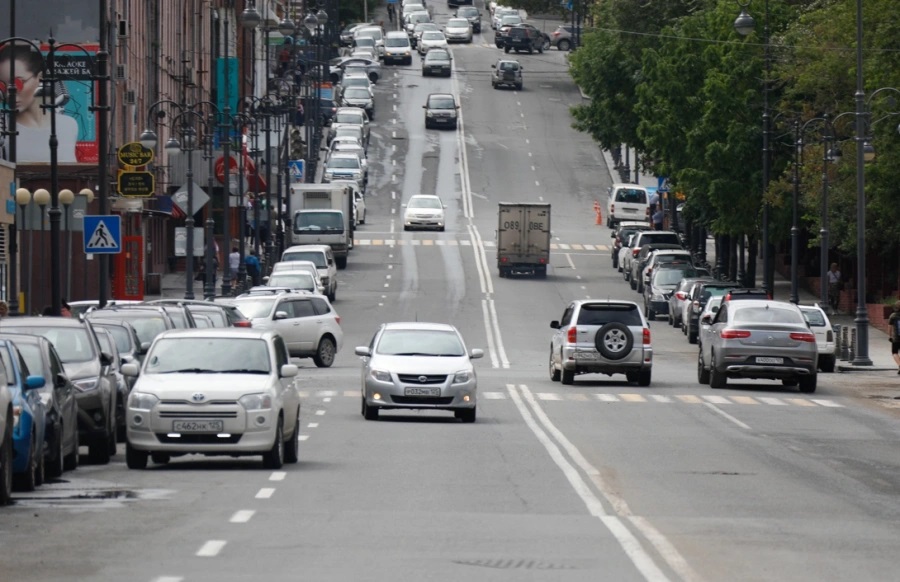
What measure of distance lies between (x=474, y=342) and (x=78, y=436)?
104 ft

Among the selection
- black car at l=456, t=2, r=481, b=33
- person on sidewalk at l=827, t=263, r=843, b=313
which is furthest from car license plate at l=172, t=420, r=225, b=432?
black car at l=456, t=2, r=481, b=33

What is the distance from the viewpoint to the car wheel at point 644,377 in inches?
1524

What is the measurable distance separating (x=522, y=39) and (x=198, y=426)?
411 ft

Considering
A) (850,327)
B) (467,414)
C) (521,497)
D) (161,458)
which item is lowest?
(850,327)

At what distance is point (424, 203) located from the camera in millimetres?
88000

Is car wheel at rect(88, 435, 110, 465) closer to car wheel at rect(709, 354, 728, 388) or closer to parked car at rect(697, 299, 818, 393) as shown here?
parked car at rect(697, 299, 818, 393)

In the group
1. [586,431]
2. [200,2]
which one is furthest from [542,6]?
[586,431]

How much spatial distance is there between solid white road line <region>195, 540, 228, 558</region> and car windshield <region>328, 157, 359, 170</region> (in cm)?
8290

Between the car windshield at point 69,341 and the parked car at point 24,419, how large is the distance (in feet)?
13.1

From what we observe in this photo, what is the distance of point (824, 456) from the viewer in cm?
2419

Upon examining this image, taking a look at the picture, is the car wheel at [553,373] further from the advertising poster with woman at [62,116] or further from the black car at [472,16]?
the black car at [472,16]

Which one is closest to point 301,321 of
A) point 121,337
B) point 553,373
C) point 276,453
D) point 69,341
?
point 553,373

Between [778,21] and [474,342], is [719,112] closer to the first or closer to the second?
[778,21]

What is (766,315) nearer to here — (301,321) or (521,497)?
(301,321)
